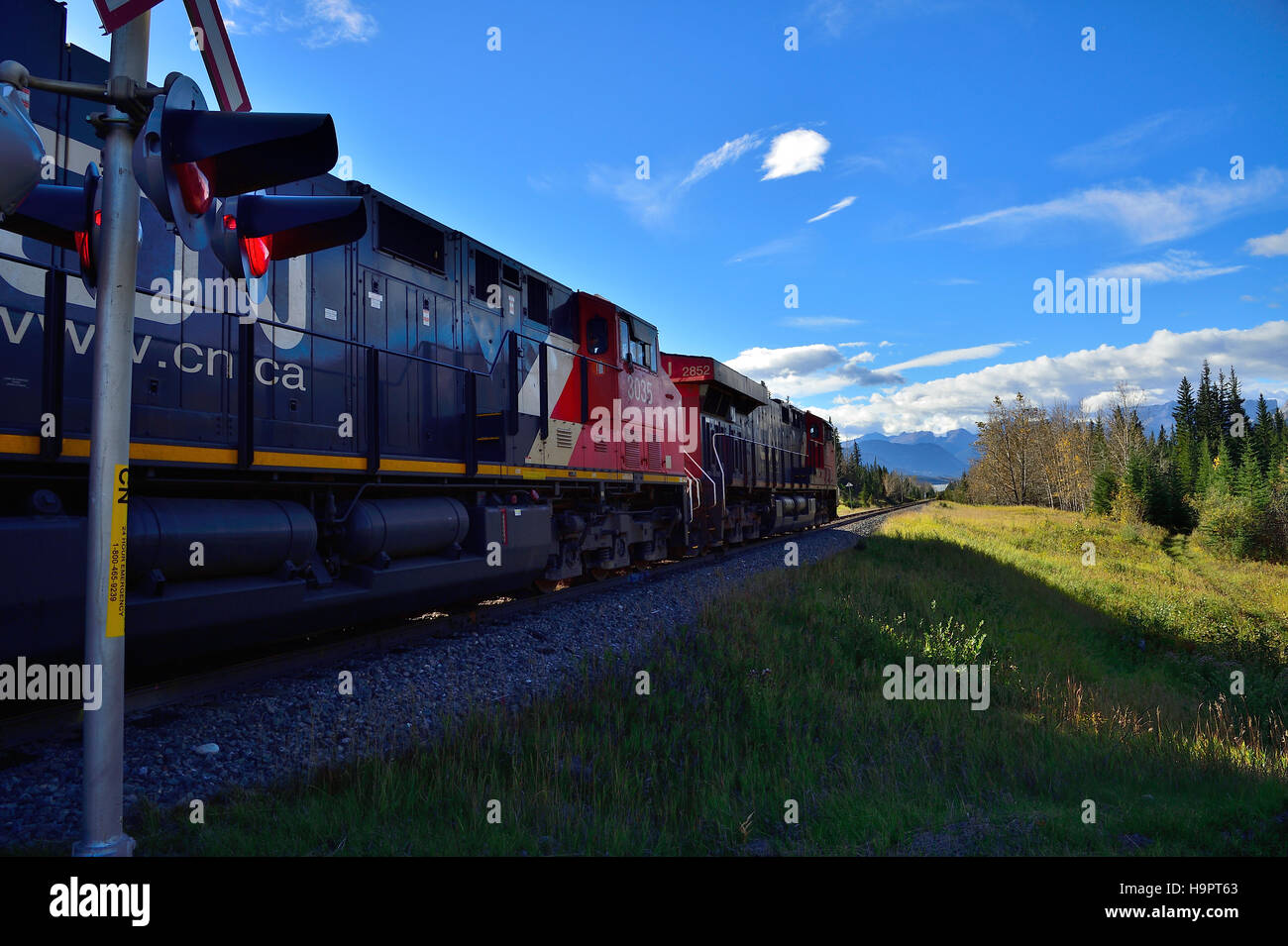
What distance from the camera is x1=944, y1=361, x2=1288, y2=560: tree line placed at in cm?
3894

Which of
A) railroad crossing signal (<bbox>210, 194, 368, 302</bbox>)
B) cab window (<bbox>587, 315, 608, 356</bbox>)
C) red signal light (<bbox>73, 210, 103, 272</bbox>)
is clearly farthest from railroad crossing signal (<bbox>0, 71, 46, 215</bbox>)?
cab window (<bbox>587, 315, 608, 356</bbox>)

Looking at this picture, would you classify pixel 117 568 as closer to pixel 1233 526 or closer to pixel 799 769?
pixel 799 769

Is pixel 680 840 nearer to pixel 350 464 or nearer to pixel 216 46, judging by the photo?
pixel 216 46

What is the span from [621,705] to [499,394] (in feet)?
16.0

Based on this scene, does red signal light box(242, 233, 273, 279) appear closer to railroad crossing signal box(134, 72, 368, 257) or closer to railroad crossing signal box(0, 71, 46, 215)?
railroad crossing signal box(134, 72, 368, 257)

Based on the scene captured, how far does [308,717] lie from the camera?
484 cm

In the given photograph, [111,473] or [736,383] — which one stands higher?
[736,383]

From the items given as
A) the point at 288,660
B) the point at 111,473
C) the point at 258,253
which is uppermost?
the point at 258,253

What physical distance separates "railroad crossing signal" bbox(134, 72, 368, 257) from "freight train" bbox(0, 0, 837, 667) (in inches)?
103

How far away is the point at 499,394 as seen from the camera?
8.95 m

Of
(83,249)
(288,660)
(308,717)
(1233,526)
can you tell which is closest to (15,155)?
(83,249)

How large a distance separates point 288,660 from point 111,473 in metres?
4.13

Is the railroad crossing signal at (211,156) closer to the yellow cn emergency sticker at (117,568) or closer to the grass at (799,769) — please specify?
the yellow cn emergency sticker at (117,568)

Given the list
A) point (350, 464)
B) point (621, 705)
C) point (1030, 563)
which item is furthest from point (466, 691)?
point (1030, 563)
